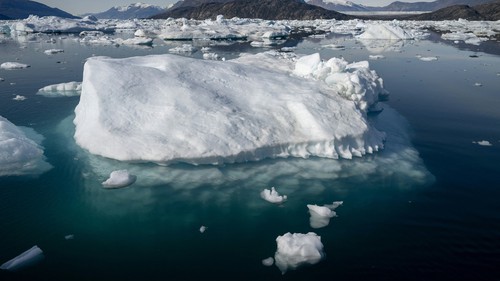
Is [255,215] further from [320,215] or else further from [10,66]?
[10,66]

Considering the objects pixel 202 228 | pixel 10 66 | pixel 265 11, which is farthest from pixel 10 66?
pixel 265 11

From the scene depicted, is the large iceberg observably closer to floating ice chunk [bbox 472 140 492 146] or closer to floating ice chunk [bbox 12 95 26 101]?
floating ice chunk [bbox 472 140 492 146]

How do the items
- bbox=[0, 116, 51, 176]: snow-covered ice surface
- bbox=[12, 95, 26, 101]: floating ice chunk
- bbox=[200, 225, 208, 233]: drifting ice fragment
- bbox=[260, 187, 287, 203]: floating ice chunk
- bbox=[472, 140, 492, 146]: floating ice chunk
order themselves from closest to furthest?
bbox=[200, 225, 208, 233]: drifting ice fragment → bbox=[260, 187, 287, 203]: floating ice chunk → bbox=[0, 116, 51, 176]: snow-covered ice surface → bbox=[472, 140, 492, 146]: floating ice chunk → bbox=[12, 95, 26, 101]: floating ice chunk

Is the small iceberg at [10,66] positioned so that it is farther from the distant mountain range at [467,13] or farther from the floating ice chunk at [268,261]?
the distant mountain range at [467,13]

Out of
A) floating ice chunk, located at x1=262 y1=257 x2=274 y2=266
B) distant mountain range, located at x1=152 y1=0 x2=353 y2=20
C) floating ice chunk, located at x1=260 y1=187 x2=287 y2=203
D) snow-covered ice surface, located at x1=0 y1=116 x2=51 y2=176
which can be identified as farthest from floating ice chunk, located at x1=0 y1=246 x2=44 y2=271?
distant mountain range, located at x1=152 y1=0 x2=353 y2=20

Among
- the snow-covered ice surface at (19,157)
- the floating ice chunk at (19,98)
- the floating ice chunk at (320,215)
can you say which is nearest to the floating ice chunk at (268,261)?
the floating ice chunk at (320,215)
